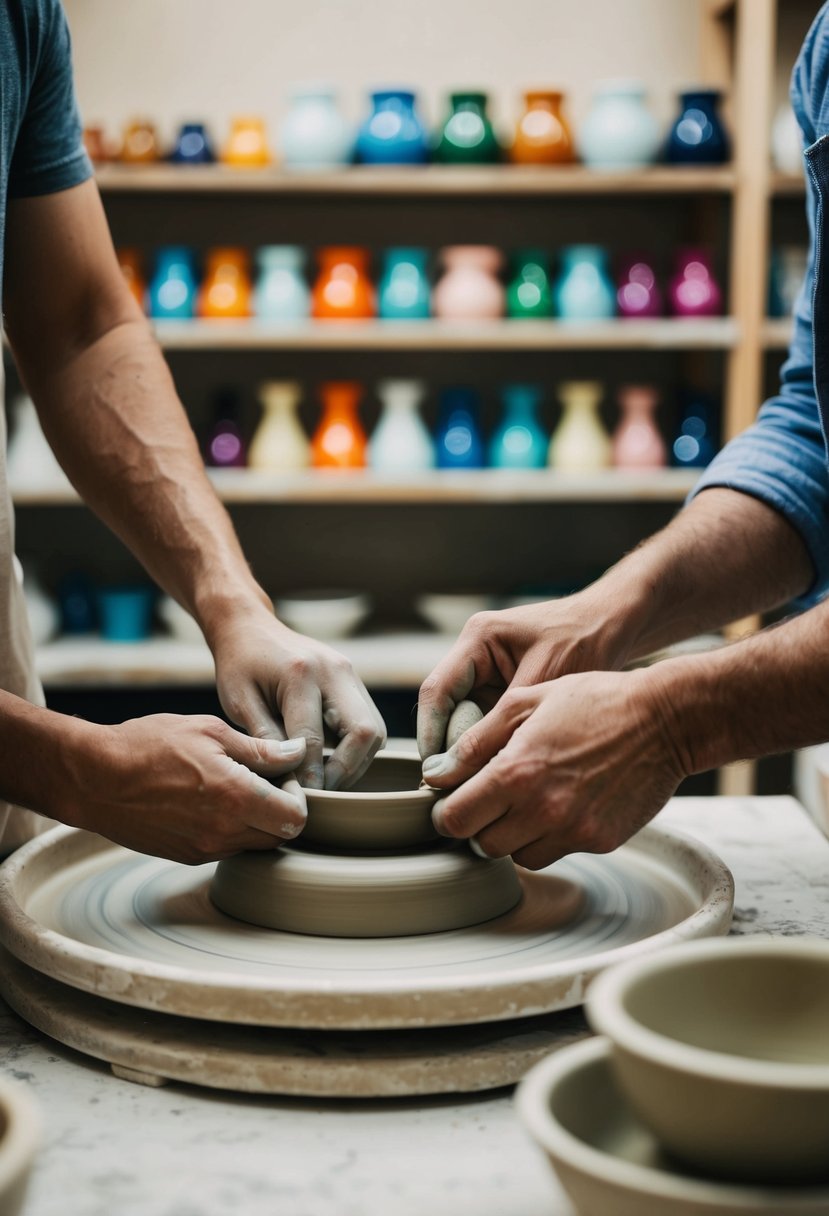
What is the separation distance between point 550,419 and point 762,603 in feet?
7.65

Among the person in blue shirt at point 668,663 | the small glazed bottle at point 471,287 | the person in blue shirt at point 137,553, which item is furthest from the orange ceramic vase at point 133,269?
the person in blue shirt at point 668,663

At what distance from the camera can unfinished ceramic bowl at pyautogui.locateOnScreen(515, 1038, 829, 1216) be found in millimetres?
572

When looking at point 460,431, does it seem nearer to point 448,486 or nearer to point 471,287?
point 448,486

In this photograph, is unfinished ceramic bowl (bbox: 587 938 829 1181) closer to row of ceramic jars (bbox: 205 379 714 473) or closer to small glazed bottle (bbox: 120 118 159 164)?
row of ceramic jars (bbox: 205 379 714 473)

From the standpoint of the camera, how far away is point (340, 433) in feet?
11.2

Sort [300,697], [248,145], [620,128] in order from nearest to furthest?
[300,697] → [620,128] → [248,145]

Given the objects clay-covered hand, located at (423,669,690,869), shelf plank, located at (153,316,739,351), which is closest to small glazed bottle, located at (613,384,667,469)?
shelf plank, located at (153,316,739,351)

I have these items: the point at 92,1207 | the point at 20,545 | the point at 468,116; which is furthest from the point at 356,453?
the point at 92,1207

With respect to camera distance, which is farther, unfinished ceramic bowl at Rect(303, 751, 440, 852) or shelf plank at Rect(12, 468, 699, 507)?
shelf plank at Rect(12, 468, 699, 507)

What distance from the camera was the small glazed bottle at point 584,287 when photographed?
10.8 ft

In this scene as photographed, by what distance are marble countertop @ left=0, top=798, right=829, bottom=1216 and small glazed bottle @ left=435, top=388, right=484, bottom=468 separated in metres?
2.55

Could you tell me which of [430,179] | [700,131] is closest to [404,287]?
[430,179]

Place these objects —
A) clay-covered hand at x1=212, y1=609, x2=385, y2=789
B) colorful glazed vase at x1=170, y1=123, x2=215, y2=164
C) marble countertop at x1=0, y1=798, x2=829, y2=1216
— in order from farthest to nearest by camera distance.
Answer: colorful glazed vase at x1=170, y1=123, x2=215, y2=164 → clay-covered hand at x1=212, y1=609, x2=385, y2=789 → marble countertop at x1=0, y1=798, x2=829, y2=1216

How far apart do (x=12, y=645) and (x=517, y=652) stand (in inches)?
22.4
